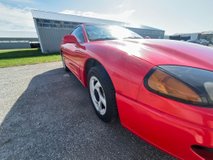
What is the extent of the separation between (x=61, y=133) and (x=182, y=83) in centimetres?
147

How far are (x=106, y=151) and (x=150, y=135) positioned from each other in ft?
1.89

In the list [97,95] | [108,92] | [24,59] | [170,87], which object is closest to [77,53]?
[97,95]

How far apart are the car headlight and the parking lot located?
0.76 m

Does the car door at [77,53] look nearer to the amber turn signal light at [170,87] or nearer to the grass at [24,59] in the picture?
the amber turn signal light at [170,87]

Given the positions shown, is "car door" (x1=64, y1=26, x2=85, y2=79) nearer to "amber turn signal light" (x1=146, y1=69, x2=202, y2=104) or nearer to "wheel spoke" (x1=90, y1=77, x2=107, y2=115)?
"wheel spoke" (x1=90, y1=77, x2=107, y2=115)

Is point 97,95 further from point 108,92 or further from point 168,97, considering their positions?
point 168,97

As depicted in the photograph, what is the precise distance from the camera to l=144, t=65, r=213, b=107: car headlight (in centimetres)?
84

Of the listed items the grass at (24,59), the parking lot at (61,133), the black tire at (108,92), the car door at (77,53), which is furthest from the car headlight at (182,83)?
the grass at (24,59)

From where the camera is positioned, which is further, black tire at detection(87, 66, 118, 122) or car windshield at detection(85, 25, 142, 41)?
car windshield at detection(85, 25, 142, 41)

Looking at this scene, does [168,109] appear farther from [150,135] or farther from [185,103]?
[150,135]

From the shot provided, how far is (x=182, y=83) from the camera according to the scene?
2.95 feet

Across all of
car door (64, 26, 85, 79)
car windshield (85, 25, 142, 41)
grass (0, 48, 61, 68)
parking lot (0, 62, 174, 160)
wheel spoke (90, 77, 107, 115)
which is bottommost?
grass (0, 48, 61, 68)

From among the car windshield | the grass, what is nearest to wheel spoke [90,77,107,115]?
the car windshield

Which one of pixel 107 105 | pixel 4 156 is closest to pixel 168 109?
pixel 107 105
